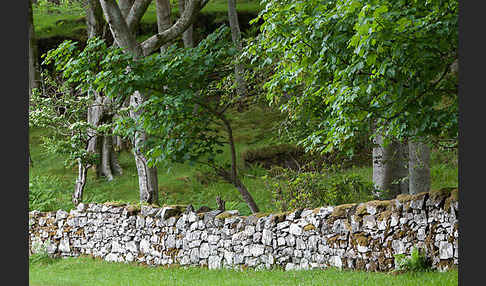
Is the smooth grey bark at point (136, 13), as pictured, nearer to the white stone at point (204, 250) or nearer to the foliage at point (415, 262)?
the white stone at point (204, 250)

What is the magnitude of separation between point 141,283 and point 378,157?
6769 mm

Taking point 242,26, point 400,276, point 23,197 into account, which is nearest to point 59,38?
point 242,26

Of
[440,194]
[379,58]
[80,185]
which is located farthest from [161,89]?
[440,194]

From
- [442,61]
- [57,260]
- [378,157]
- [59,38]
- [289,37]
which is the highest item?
[59,38]

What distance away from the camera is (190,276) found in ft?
33.9

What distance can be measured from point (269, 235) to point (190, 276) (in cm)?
178

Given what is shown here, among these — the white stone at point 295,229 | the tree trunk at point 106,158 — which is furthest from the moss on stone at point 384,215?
the tree trunk at point 106,158

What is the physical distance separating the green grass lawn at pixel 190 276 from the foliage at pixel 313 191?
8.79 feet

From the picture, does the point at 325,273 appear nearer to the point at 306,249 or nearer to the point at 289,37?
the point at 306,249

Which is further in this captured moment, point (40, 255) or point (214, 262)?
point (40, 255)

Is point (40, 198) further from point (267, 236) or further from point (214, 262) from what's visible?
point (267, 236)

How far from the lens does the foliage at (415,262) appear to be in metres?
7.99

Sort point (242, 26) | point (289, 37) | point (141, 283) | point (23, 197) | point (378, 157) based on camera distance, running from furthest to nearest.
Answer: point (242, 26)
point (378, 157)
point (141, 283)
point (289, 37)
point (23, 197)

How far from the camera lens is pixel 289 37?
8.34 meters
